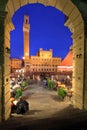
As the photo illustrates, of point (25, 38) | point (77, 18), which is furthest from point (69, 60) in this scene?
point (25, 38)

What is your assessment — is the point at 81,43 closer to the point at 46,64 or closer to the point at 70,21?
the point at 70,21

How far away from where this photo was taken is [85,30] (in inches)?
419

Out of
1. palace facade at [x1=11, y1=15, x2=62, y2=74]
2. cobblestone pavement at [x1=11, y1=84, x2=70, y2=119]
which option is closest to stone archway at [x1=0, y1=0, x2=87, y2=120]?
cobblestone pavement at [x1=11, y1=84, x2=70, y2=119]

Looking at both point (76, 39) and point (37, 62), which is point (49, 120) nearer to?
point (76, 39)

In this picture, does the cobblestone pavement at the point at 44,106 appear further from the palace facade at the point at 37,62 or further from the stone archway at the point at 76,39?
the palace facade at the point at 37,62

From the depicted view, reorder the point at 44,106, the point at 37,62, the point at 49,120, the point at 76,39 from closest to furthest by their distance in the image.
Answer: the point at 49,120, the point at 76,39, the point at 44,106, the point at 37,62

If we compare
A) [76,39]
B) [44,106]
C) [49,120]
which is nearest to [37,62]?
[44,106]

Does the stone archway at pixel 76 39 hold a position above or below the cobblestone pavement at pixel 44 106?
above

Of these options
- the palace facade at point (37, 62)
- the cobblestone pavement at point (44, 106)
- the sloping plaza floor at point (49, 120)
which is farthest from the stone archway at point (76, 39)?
the palace facade at point (37, 62)

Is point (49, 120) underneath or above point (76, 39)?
underneath

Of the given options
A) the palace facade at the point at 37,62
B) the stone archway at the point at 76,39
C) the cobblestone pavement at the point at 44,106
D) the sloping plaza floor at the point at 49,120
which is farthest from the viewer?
the palace facade at the point at 37,62

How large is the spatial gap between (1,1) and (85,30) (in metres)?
4.55

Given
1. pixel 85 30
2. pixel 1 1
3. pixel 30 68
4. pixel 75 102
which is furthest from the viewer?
pixel 30 68

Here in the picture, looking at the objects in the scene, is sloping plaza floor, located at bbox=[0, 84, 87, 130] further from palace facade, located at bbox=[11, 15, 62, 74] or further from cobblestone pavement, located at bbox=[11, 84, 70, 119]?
palace facade, located at bbox=[11, 15, 62, 74]
